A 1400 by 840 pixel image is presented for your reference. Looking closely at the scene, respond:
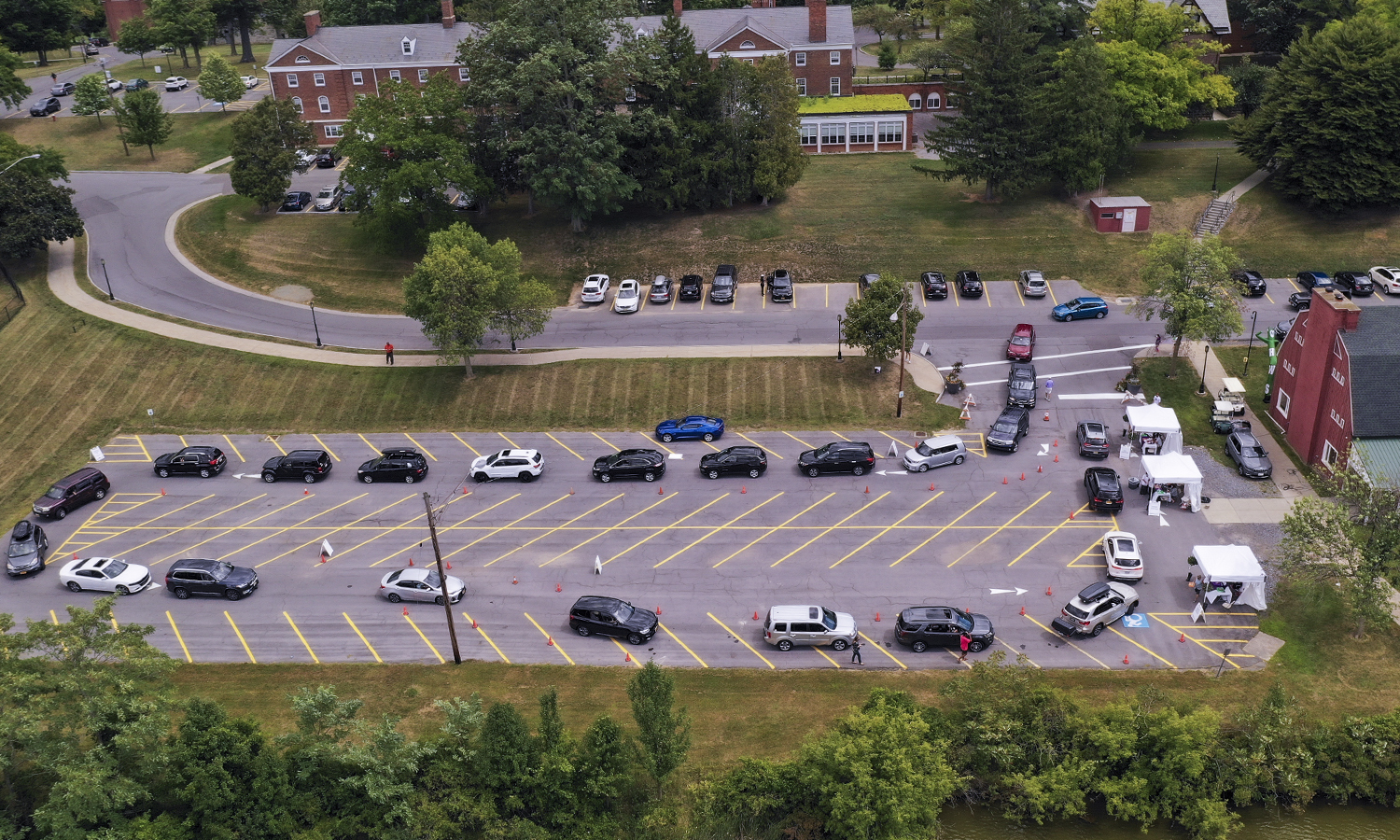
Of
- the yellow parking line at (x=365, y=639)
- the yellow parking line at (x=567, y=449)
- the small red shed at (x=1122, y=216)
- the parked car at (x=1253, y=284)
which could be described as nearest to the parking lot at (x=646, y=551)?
the yellow parking line at (x=365, y=639)

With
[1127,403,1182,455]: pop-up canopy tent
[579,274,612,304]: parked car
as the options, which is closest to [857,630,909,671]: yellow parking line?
[1127,403,1182,455]: pop-up canopy tent

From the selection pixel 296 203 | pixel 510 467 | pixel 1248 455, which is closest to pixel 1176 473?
pixel 1248 455

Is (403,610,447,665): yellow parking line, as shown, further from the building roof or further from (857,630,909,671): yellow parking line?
the building roof

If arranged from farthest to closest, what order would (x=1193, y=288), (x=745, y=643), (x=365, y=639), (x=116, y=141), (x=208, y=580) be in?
(x=116, y=141), (x=1193, y=288), (x=208, y=580), (x=365, y=639), (x=745, y=643)

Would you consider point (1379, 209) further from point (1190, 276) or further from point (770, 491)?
point (770, 491)

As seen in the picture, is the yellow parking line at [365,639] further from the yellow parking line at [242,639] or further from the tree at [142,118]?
the tree at [142,118]

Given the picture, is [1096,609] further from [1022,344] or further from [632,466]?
[1022,344]

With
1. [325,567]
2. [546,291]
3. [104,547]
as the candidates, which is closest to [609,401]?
[546,291]
